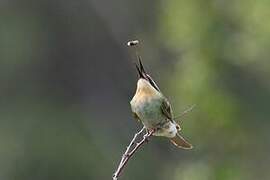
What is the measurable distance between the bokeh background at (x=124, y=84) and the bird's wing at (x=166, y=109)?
17.4 feet

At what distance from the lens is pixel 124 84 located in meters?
14.8

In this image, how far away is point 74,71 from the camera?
51.8 feet

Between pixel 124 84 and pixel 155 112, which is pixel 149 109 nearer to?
pixel 155 112

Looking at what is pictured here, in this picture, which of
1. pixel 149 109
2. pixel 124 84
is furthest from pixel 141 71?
pixel 124 84

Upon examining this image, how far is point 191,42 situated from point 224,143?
1.05 meters

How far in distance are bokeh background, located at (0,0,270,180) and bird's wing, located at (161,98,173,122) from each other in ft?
17.4

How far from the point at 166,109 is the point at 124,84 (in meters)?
11.1

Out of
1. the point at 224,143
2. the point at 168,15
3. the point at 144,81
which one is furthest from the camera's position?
the point at 168,15

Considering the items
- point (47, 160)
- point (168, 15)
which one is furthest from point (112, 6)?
point (168, 15)

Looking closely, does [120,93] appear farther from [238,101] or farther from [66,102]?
[238,101]

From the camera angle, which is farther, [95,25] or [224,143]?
[95,25]

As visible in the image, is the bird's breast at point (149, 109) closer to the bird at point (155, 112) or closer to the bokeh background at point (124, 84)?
the bird at point (155, 112)

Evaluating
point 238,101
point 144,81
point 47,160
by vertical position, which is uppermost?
point 144,81

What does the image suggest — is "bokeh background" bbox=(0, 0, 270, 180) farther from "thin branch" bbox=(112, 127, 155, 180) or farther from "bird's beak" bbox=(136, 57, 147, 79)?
"thin branch" bbox=(112, 127, 155, 180)
